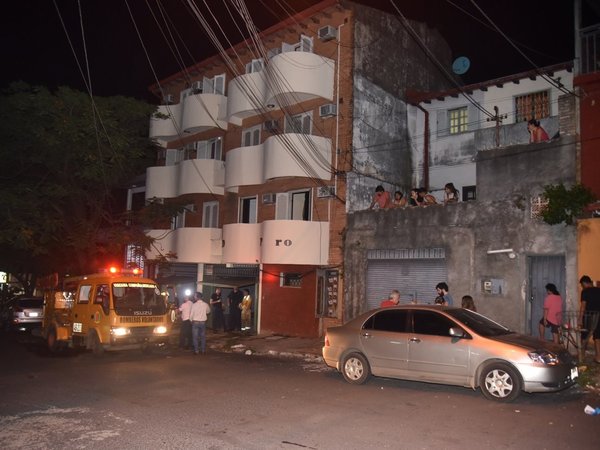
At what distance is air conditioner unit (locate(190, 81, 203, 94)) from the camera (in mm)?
24805

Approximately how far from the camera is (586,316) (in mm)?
10734

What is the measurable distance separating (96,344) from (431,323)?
9057 mm

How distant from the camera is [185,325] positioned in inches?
609

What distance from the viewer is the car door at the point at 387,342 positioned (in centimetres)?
933

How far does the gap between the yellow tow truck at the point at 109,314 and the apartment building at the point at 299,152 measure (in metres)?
5.07

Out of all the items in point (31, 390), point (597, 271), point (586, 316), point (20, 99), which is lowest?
point (31, 390)

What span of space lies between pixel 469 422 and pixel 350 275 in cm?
1055

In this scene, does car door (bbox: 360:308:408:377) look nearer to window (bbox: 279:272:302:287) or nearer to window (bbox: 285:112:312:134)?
window (bbox: 279:272:302:287)

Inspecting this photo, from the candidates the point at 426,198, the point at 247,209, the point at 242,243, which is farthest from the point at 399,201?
the point at 247,209

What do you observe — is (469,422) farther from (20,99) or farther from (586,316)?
(20,99)

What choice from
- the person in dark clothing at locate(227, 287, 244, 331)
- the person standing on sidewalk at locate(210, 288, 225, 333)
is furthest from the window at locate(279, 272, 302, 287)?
the person standing on sidewalk at locate(210, 288, 225, 333)

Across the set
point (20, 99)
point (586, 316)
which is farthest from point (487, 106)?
point (20, 99)

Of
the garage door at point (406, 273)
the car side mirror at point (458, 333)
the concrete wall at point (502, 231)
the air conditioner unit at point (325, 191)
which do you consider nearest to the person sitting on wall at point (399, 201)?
the concrete wall at point (502, 231)

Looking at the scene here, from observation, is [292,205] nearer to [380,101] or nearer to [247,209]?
[247,209]
